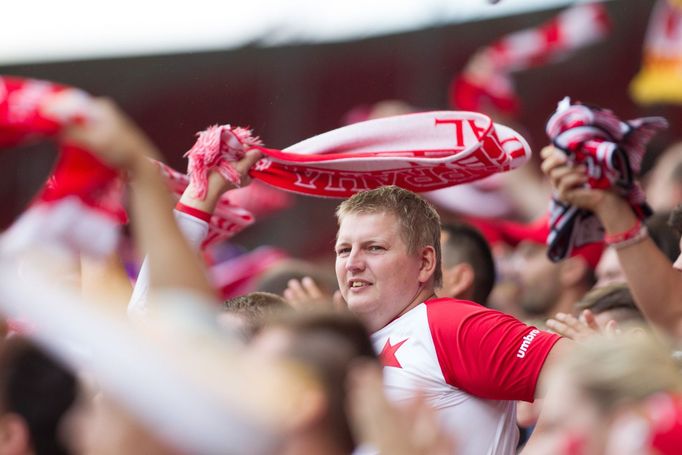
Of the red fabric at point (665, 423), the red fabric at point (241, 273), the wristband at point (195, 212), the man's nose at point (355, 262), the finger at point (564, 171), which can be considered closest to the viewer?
the red fabric at point (665, 423)

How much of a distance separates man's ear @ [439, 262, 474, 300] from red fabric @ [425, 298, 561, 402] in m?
1.05

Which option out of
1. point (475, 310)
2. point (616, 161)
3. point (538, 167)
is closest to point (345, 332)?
point (475, 310)

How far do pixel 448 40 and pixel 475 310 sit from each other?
22.7 ft

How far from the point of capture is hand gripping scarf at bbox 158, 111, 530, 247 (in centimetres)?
427

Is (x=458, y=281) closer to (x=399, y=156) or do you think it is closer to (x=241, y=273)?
(x=399, y=156)

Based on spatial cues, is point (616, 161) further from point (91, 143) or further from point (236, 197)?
point (91, 143)

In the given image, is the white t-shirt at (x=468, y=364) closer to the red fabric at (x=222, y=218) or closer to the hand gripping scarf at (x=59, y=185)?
the red fabric at (x=222, y=218)

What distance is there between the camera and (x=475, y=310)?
12.4 ft

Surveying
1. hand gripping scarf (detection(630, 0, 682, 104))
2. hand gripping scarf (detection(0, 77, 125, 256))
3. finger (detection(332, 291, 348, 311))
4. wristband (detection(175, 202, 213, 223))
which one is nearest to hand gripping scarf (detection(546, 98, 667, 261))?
finger (detection(332, 291, 348, 311))

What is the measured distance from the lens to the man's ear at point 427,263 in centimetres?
410

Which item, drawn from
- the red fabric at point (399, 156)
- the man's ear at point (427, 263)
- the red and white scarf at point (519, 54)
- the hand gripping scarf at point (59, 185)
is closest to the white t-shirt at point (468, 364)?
the man's ear at point (427, 263)

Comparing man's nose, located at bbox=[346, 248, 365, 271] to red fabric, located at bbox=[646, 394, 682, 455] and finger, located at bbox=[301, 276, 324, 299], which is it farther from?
red fabric, located at bbox=[646, 394, 682, 455]

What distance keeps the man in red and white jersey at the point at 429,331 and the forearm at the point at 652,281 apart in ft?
2.55

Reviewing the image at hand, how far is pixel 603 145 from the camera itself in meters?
4.47
